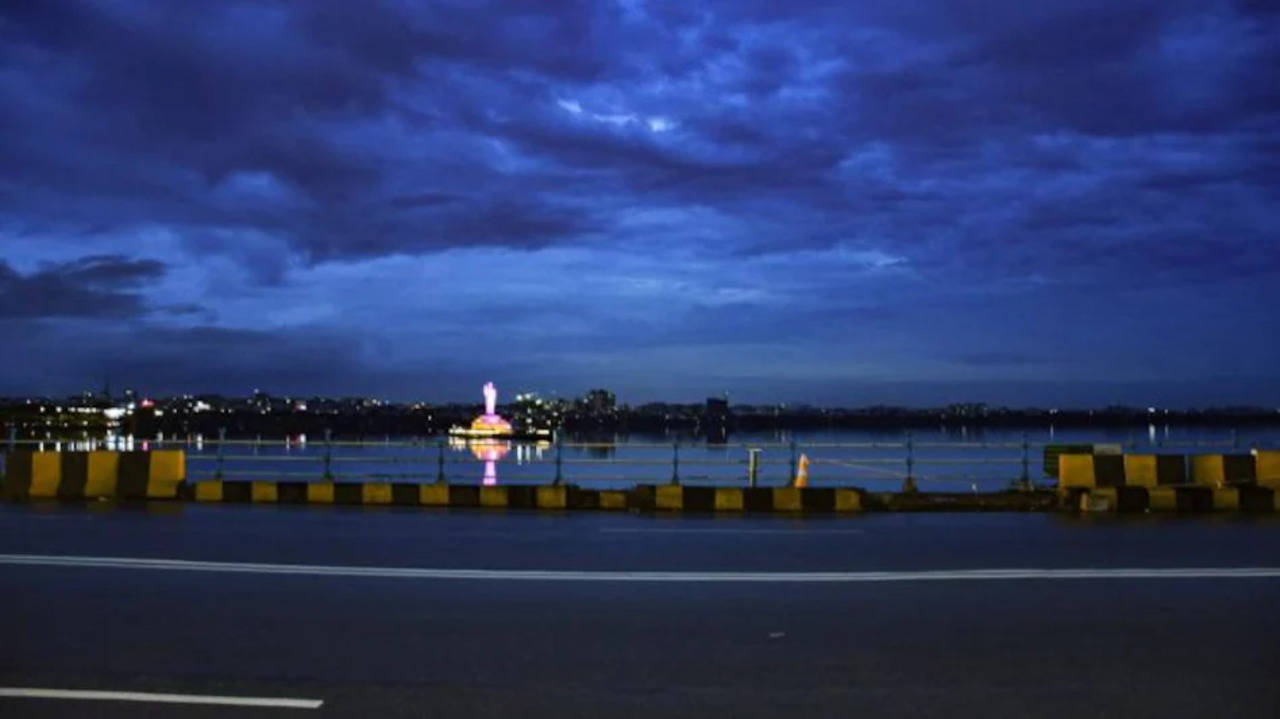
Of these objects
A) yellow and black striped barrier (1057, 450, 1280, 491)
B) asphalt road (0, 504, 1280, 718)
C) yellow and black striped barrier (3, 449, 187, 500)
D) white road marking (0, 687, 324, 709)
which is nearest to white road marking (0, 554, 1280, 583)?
asphalt road (0, 504, 1280, 718)

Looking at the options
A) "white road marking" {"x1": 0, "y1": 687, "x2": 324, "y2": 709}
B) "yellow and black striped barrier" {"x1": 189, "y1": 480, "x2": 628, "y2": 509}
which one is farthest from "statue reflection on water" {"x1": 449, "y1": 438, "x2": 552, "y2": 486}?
"white road marking" {"x1": 0, "y1": 687, "x2": 324, "y2": 709}

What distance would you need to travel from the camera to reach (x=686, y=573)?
38.7 feet

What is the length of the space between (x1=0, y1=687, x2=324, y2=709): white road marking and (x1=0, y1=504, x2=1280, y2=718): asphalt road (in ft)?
0.32

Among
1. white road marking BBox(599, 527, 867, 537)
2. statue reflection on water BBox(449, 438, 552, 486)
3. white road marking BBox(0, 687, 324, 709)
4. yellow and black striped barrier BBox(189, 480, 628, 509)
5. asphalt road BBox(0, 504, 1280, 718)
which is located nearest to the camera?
white road marking BBox(0, 687, 324, 709)

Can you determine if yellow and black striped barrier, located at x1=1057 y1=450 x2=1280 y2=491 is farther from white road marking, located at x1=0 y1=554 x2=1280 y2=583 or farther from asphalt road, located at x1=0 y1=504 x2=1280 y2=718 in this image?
white road marking, located at x1=0 y1=554 x2=1280 y2=583

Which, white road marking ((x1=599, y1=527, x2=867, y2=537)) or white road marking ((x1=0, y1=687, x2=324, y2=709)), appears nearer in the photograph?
white road marking ((x1=0, y1=687, x2=324, y2=709))

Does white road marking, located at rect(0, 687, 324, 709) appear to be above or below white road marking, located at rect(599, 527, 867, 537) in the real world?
below

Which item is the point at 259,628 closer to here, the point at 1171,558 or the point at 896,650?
the point at 896,650

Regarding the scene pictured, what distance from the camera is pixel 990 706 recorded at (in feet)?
21.4

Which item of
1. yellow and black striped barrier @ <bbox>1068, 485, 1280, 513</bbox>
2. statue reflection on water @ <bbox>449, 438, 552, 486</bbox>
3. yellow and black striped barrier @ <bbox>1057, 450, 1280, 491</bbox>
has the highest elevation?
yellow and black striped barrier @ <bbox>1057, 450, 1280, 491</bbox>

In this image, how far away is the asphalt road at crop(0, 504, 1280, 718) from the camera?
6730 millimetres

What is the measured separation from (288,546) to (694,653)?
800 centimetres

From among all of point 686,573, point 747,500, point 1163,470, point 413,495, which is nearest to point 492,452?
point 413,495

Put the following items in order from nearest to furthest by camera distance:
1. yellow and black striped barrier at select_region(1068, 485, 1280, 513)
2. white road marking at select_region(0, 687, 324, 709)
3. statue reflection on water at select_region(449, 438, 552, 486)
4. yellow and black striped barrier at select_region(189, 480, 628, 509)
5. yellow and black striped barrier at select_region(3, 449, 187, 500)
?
white road marking at select_region(0, 687, 324, 709)
yellow and black striped barrier at select_region(1068, 485, 1280, 513)
yellow and black striped barrier at select_region(189, 480, 628, 509)
yellow and black striped barrier at select_region(3, 449, 187, 500)
statue reflection on water at select_region(449, 438, 552, 486)
